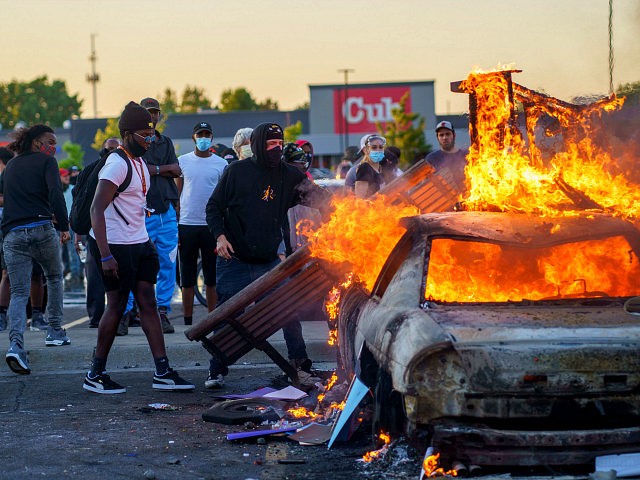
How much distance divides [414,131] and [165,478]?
57.1 m

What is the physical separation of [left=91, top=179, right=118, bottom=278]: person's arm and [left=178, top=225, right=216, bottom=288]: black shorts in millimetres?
2813

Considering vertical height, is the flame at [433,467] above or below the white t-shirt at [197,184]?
below

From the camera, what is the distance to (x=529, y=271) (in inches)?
227

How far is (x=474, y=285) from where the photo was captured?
5.68 m

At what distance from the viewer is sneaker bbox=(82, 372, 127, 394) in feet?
26.6

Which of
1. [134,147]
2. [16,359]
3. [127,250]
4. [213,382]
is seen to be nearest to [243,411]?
[213,382]

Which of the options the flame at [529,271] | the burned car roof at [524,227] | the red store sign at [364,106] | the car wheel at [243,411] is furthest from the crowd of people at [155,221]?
the red store sign at [364,106]

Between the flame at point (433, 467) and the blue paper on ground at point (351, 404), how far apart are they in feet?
2.66

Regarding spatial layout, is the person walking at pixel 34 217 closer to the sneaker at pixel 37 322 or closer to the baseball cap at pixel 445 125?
the sneaker at pixel 37 322

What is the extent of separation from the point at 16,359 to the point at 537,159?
469 centimetres

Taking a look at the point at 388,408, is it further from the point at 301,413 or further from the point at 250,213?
the point at 250,213

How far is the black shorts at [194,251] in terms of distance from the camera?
34.9 feet

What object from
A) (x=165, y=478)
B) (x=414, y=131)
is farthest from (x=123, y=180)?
(x=414, y=131)

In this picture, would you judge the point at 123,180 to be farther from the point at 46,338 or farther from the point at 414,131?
the point at 414,131
